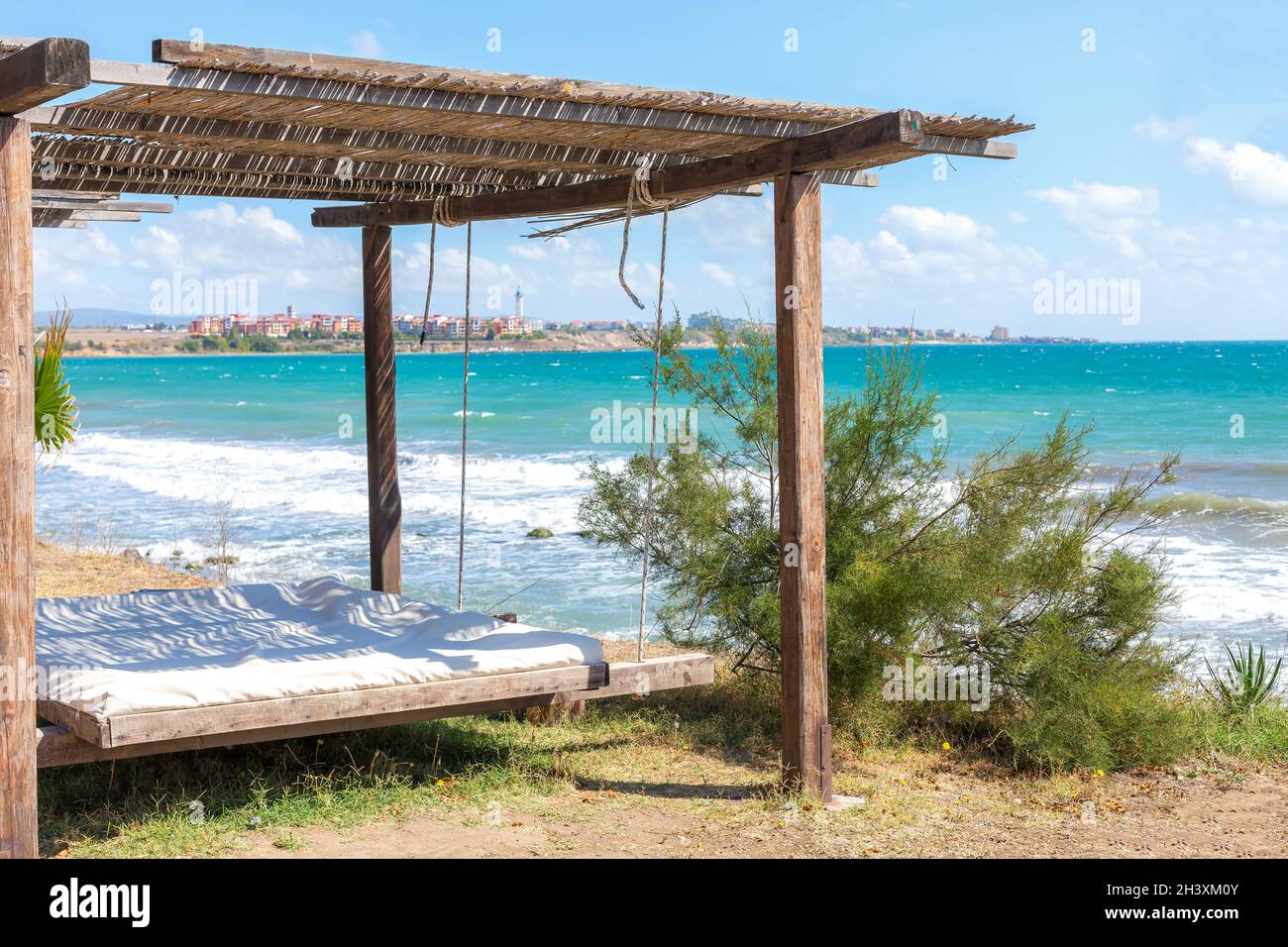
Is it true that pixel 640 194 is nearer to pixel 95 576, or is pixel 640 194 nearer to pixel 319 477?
pixel 95 576

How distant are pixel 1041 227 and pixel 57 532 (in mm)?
42108

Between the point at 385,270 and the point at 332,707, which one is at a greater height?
the point at 385,270

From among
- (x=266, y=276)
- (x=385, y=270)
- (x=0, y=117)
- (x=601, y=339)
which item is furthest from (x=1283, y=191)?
(x=0, y=117)

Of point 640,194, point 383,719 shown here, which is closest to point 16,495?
point 383,719

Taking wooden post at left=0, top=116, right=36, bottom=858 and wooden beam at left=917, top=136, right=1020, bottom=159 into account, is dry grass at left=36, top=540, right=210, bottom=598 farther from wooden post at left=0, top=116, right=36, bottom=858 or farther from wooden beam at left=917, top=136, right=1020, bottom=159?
wooden beam at left=917, top=136, right=1020, bottom=159

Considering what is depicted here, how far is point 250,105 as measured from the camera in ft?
13.1

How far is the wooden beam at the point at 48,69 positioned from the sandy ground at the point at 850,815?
235cm

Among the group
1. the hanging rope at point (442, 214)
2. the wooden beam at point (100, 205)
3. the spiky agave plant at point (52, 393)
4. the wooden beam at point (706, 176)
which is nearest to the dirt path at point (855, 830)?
the wooden beam at point (706, 176)

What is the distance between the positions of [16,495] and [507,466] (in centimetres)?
1955

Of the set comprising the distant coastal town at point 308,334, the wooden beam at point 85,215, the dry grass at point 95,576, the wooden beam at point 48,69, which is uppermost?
the distant coastal town at point 308,334

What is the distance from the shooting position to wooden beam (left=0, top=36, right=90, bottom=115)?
3.20m

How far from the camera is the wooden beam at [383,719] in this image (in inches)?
158

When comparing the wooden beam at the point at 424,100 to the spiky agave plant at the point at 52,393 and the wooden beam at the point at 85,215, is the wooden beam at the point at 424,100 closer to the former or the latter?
the wooden beam at the point at 85,215
